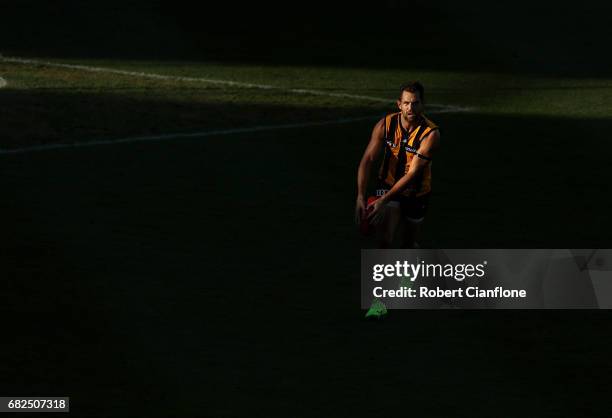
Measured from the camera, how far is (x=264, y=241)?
13930mm

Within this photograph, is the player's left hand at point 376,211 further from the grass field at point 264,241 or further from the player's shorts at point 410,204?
the grass field at point 264,241

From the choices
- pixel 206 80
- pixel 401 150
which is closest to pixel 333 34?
pixel 206 80

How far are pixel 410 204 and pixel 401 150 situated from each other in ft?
1.41

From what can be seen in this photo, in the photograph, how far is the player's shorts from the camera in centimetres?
1170

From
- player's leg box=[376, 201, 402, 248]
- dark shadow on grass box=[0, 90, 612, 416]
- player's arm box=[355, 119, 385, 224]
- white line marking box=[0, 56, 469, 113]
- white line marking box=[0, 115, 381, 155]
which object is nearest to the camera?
dark shadow on grass box=[0, 90, 612, 416]

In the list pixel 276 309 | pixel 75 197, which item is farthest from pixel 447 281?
pixel 75 197

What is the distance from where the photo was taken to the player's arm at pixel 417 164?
1141 centimetres

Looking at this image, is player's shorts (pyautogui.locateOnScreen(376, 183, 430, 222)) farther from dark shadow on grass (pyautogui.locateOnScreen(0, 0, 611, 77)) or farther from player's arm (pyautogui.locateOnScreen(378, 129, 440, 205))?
dark shadow on grass (pyautogui.locateOnScreen(0, 0, 611, 77))

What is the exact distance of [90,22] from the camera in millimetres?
29141

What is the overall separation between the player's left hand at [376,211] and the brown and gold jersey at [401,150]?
36 cm

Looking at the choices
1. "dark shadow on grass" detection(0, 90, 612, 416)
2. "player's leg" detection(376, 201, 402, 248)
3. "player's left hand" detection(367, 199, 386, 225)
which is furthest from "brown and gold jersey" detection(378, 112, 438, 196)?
"dark shadow on grass" detection(0, 90, 612, 416)

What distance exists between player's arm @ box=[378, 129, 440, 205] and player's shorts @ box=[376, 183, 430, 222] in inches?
5.8

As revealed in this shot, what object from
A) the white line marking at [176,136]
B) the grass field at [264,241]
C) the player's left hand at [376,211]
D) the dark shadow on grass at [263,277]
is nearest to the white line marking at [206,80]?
the grass field at [264,241]

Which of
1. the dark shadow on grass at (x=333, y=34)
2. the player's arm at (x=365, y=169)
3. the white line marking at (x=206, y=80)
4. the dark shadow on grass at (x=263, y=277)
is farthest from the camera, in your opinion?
the dark shadow on grass at (x=333, y=34)
